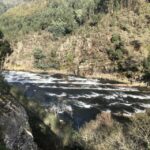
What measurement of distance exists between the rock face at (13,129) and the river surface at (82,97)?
49.4 m

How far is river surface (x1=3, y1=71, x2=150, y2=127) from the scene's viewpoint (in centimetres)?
8438

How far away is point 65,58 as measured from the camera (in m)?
168

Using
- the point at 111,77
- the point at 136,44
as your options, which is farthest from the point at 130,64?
the point at 136,44

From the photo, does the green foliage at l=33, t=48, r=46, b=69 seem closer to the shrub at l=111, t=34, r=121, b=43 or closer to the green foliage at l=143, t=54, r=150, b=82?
the shrub at l=111, t=34, r=121, b=43

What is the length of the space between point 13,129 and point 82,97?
272ft

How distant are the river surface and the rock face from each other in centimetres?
4939

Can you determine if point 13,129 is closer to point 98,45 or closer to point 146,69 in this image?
point 146,69

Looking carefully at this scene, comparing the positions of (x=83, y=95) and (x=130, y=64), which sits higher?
(x=130, y=64)

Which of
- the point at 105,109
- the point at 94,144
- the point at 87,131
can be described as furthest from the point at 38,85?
the point at 94,144

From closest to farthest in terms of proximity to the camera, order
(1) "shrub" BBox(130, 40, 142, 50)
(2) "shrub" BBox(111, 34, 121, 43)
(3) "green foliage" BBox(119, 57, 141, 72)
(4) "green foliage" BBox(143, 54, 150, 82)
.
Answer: (4) "green foliage" BBox(143, 54, 150, 82), (3) "green foliage" BBox(119, 57, 141, 72), (1) "shrub" BBox(130, 40, 142, 50), (2) "shrub" BBox(111, 34, 121, 43)

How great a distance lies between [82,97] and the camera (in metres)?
104

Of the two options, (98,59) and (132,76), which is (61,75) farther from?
(132,76)

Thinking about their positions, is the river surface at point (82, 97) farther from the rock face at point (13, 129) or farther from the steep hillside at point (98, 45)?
the rock face at point (13, 129)

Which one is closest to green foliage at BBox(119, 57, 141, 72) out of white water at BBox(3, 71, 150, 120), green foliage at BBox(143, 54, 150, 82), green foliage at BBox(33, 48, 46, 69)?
green foliage at BBox(143, 54, 150, 82)
